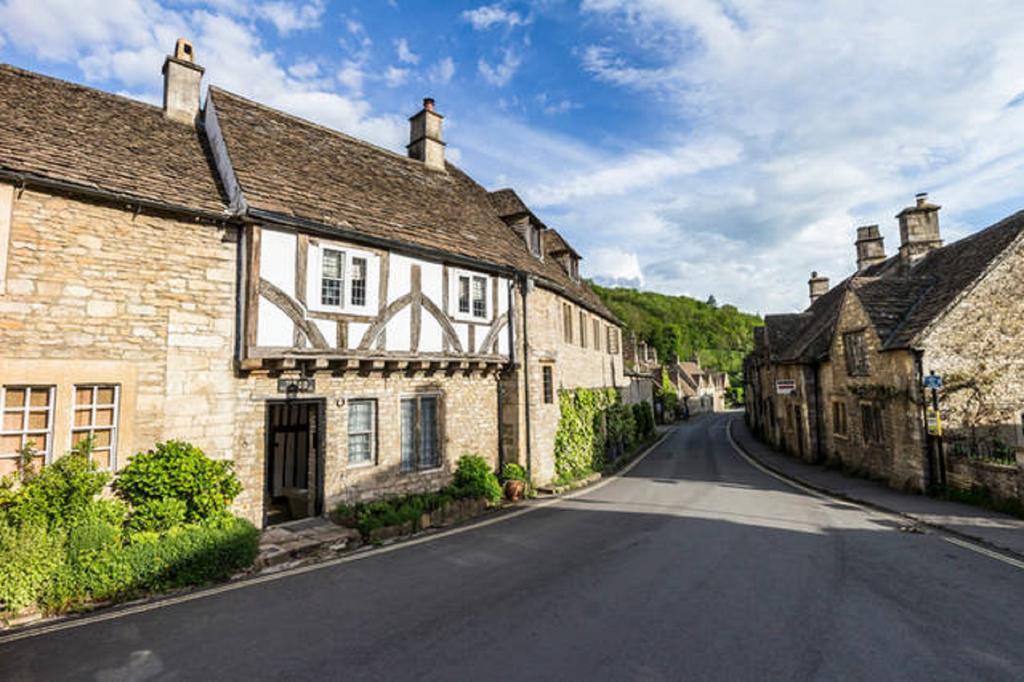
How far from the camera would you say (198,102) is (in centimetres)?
1288

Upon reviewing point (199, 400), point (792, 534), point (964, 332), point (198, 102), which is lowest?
point (792, 534)

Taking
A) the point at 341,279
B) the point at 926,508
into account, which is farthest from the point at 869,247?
the point at 341,279

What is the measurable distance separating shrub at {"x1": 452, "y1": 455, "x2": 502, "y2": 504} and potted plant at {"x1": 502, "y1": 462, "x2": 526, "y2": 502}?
37cm

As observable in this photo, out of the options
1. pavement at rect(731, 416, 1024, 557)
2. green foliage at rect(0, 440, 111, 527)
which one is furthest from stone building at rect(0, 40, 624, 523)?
pavement at rect(731, 416, 1024, 557)

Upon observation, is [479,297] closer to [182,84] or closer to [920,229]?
[182,84]

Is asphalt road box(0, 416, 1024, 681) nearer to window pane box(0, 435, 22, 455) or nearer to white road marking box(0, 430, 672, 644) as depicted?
white road marking box(0, 430, 672, 644)

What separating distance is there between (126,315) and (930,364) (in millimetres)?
19846

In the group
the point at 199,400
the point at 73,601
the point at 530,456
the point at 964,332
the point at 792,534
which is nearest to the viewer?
the point at 73,601

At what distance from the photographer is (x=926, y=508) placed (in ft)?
41.0

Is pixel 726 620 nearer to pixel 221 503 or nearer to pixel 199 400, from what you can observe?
pixel 221 503

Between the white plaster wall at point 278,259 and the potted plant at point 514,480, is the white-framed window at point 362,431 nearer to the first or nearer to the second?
the white plaster wall at point 278,259

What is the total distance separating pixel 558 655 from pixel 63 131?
41.9ft

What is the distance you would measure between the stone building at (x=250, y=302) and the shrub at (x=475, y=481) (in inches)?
14.5

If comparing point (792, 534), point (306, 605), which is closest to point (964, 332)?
point (792, 534)
